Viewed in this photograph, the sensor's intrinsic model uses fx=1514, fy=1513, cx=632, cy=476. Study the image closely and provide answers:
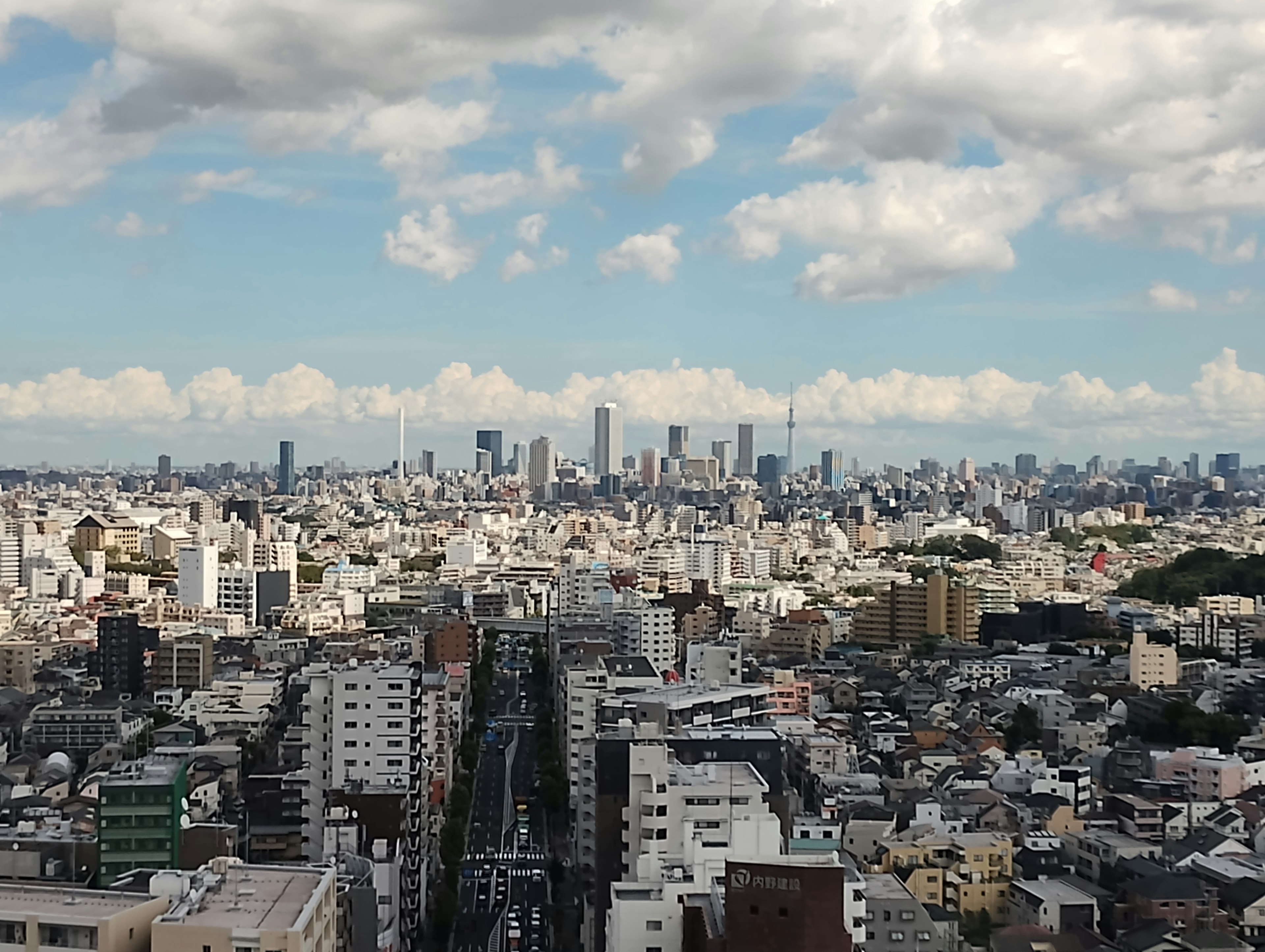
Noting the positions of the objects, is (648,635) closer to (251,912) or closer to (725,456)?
(251,912)

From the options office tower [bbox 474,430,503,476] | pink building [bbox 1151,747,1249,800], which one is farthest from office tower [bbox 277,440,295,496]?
pink building [bbox 1151,747,1249,800]

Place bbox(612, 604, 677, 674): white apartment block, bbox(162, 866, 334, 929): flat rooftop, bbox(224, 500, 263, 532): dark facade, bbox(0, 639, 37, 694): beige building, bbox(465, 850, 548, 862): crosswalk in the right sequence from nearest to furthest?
bbox(162, 866, 334, 929): flat rooftop → bbox(465, 850, 548, 862): crosswalk → bbox(0, 639, 37, 694): beige building → bbox(612, 604, 677, 674): white apartment block → bbox(224, 500, 263, 532): dark facade

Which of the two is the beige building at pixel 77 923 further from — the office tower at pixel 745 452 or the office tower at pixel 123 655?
the office tower at pixel 745 452

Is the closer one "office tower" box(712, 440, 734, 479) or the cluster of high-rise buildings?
the cluster of high-rise buildings

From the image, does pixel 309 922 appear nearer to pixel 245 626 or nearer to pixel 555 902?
pixel 555 902

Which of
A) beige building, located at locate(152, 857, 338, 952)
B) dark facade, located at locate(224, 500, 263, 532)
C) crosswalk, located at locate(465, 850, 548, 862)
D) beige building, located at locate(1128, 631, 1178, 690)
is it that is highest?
beige building, located at locate(152, 857, 338, 952)

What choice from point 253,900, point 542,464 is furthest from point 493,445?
point 253,900

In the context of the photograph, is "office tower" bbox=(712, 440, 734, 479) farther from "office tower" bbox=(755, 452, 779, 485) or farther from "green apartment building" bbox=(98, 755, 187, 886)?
"green apartment building" bbox=(98, 755, 187, 886)
